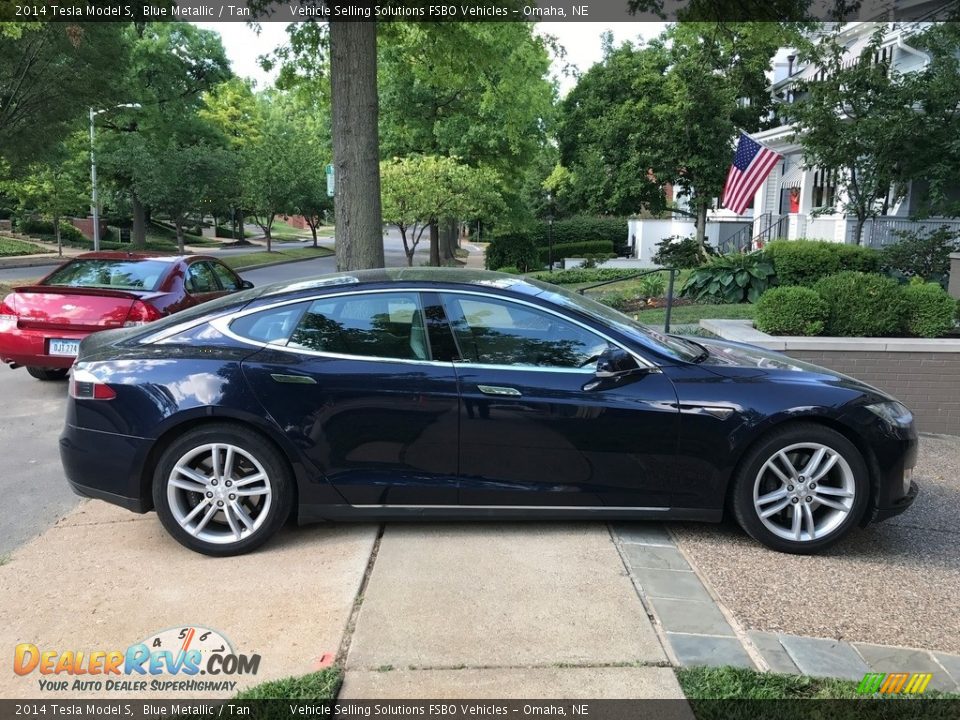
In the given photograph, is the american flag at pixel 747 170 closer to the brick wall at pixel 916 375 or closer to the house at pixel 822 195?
the house at pixel 822 195

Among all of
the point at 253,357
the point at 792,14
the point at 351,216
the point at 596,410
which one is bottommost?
the point at 596,410

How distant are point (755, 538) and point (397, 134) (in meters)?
23.7

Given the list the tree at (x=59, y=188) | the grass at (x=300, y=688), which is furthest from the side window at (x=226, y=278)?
the tree at (x=59, y=188)

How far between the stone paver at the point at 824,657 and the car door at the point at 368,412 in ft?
5.78

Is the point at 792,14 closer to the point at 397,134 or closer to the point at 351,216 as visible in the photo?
the point at 351,216

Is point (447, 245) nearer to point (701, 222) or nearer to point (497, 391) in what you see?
point (701, 222)

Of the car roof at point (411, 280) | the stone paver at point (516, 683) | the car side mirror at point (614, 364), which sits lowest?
the stone paver at point (516, 683)

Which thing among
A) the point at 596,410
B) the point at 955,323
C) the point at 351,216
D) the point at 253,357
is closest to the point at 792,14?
the point at 955,323

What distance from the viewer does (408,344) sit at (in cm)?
414

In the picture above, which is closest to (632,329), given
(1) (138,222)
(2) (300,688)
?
(2) (300,688)

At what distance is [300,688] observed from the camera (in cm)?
280

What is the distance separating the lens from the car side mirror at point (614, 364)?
13.2ft

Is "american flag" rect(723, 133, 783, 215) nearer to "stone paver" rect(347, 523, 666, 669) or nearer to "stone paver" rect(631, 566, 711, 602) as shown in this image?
"stone paver" rect(347, 523, 666, 669)

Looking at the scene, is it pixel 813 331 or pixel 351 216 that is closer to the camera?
pixel 813 331
